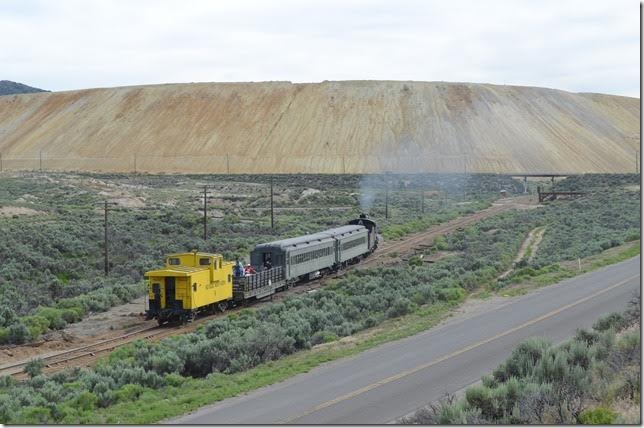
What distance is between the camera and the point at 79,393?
17.9 meters

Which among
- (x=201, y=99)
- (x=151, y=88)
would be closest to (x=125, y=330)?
(x=201, y=99)

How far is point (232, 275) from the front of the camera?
31375 mm

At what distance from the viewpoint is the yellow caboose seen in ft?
92.0

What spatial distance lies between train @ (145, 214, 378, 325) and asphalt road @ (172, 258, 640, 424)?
9.45 m

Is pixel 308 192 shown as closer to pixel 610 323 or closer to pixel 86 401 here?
pixel 610 323

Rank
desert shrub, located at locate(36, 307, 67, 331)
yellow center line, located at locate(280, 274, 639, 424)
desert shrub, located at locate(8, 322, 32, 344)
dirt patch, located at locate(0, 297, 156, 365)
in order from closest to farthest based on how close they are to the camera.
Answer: yellow center line, located at locate(280, 274, 639, 424) < dirt patch, located at locate(0, 297, 156, 365) < desert shrub, located at locate(8, 322, 32, 344) < desert shrub, located at locate(36, 307, 67, 331)

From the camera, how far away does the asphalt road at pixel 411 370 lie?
15.0m

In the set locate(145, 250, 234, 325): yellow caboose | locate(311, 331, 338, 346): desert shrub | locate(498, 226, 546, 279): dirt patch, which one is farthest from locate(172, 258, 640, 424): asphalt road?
locate(498, 226, 546, 279): dirt patch

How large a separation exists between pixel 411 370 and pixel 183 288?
40.4ft

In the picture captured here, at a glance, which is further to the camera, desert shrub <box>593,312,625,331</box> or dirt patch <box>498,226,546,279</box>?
dirt patch <box>498,226,546,279</box>

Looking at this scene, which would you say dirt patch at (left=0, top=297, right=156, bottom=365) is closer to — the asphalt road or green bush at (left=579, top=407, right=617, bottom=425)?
the asphalt road

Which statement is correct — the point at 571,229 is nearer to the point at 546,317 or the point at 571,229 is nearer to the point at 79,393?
the point at 546,317

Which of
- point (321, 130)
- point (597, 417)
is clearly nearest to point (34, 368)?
point (597, 417)

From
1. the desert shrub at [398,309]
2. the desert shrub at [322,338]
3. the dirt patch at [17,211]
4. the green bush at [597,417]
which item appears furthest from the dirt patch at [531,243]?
the dirt patch at [17,211]
